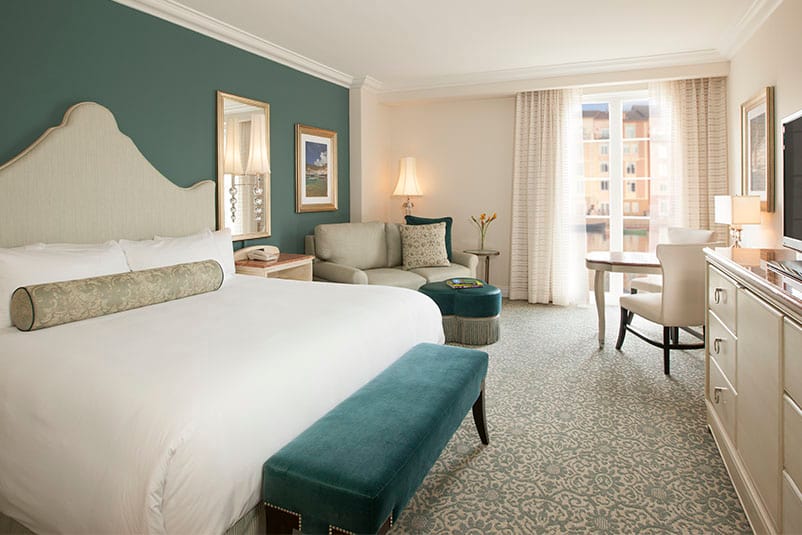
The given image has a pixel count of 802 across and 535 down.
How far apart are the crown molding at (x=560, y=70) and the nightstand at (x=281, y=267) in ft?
8.66

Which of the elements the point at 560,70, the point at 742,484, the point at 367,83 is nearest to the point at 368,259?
the point at 367,83

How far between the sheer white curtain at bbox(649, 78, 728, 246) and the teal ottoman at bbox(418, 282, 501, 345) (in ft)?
7.78

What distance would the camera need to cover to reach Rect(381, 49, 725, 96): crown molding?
502 centimetres

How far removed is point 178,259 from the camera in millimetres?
3150

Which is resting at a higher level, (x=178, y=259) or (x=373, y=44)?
(x=373, y=44)

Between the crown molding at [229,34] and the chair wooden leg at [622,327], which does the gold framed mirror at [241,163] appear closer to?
the crown molding at [229,34]

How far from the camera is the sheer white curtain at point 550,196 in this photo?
5.75 m

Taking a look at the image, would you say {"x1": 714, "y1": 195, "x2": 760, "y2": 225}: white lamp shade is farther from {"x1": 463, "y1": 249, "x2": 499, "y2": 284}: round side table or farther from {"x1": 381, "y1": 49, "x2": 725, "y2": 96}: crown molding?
{"x1": 463, "y1": 249, "x2": 499, "y2": 284}: round side table

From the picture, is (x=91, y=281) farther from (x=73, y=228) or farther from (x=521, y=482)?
(x=521, y=482)

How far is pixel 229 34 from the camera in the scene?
417cm

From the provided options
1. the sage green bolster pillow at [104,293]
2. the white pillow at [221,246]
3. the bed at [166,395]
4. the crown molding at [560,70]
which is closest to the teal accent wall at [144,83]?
the bed at [166,395]

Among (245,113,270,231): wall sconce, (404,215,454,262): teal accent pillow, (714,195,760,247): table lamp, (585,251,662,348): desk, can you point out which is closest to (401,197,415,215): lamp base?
(404,215,454,262): teal accent pillow

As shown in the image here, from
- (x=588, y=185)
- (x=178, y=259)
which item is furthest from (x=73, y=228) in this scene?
(x=588, y=185)

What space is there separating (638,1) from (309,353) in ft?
11.2
